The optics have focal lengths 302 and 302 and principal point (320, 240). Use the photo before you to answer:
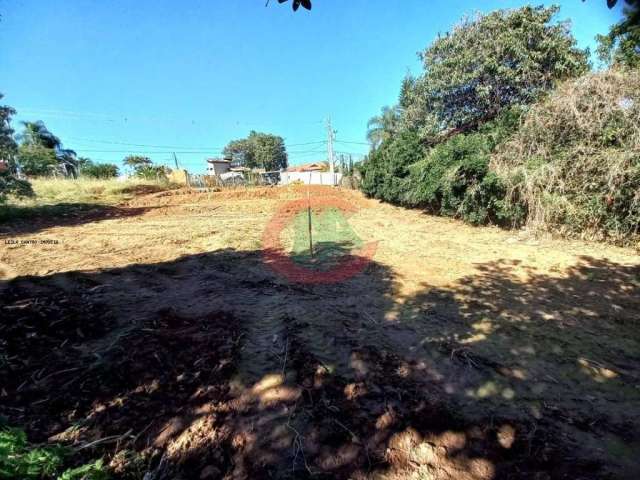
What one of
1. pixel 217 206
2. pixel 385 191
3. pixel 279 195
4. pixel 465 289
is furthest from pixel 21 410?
pixel 279 195

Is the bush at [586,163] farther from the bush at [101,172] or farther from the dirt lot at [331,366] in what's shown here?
the bush at [101,172]

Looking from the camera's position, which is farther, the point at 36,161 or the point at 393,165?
the point at 36,161

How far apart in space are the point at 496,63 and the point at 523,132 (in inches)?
167

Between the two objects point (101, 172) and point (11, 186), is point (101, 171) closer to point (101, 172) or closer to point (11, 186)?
point (101, 172)

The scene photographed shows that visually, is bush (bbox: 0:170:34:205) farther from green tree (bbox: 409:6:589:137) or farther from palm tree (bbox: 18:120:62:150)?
palm tree (bbox: 18:120:62:150)

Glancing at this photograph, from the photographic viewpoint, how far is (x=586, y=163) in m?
6.26

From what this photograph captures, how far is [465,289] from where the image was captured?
412 centimetres

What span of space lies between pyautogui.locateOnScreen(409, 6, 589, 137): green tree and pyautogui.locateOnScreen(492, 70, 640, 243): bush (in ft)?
12.2

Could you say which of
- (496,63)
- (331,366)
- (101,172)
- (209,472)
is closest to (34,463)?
(209,472)

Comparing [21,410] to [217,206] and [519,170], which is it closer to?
[519,170]

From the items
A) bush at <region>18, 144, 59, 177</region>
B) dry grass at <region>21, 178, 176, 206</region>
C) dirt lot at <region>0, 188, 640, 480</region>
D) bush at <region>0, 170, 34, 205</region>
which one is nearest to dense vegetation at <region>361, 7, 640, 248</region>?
dirt lot at <region>0, 188, 640, 480</region>

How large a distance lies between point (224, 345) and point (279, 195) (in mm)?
14652

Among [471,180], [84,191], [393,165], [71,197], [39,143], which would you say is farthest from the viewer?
[39,143]

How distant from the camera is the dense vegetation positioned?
6090mm
